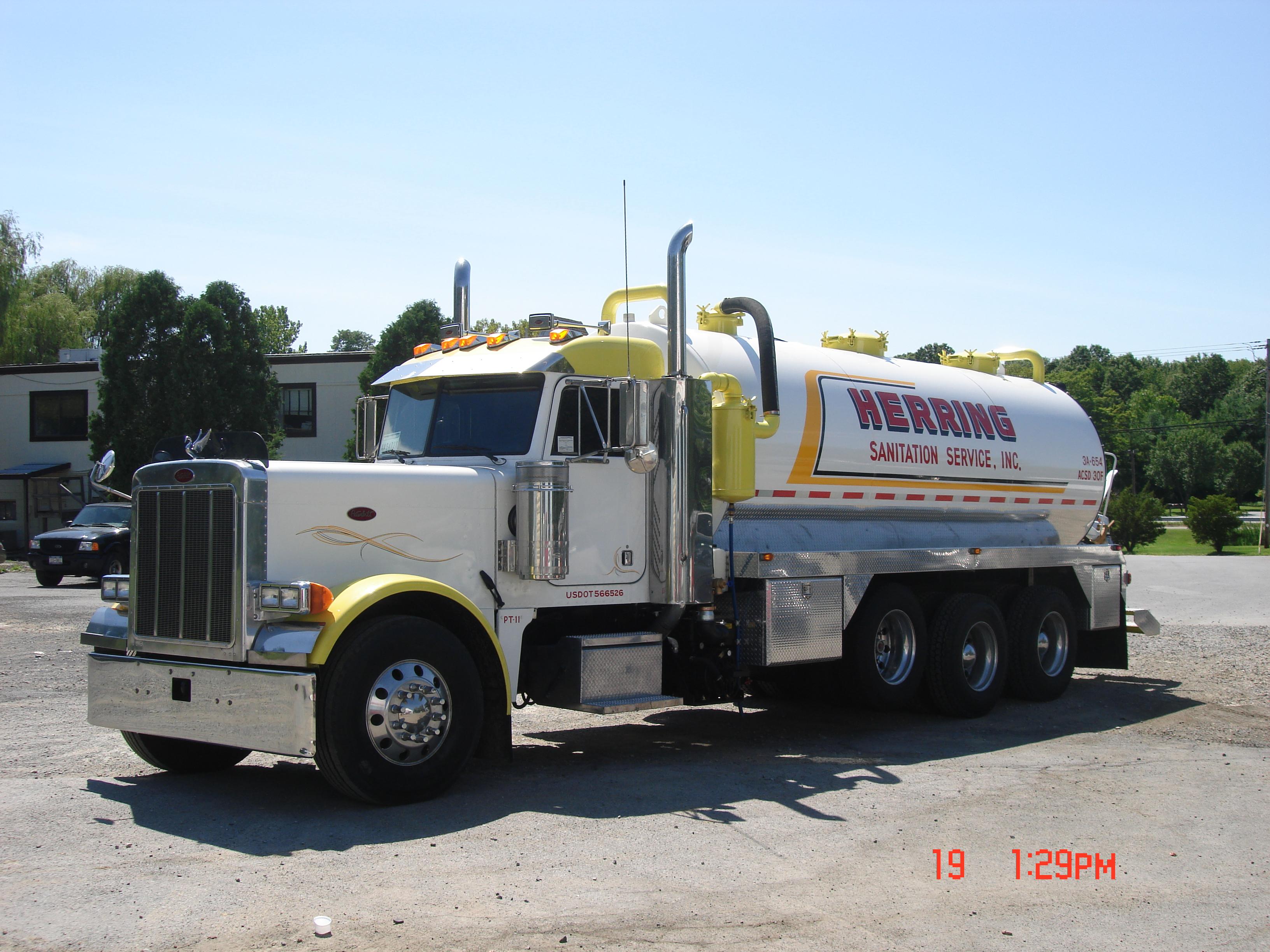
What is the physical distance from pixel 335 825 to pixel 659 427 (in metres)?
3.66

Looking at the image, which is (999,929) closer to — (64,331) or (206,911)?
(206,911)

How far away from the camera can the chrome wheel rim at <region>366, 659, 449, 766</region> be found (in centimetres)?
680

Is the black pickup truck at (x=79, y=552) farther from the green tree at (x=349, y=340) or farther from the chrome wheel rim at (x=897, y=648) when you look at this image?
the green tree at (x=349, y=340)

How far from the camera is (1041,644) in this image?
12.1 metres

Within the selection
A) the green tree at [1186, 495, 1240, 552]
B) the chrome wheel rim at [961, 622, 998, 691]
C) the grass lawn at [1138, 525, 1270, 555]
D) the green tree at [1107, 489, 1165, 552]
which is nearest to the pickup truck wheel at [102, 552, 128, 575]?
the chrome wheel rim at [961, 622, 998, 691]

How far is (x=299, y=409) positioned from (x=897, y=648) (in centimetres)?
3304

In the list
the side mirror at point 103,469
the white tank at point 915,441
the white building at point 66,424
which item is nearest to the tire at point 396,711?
the side mirror at point 103,469

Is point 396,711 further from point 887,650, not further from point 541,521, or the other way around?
point 887,650

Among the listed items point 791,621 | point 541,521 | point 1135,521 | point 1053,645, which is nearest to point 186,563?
point 541,521

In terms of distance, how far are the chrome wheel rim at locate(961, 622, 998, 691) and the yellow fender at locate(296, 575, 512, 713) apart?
539 cm

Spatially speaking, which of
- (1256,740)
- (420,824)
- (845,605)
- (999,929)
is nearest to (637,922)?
(999,929)

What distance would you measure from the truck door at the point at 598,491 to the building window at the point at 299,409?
33223 millimetres

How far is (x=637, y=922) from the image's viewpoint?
496cm

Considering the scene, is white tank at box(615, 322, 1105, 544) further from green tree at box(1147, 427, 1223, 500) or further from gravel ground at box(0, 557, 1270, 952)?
green tree at box(1147, 427, 1223, 500)
